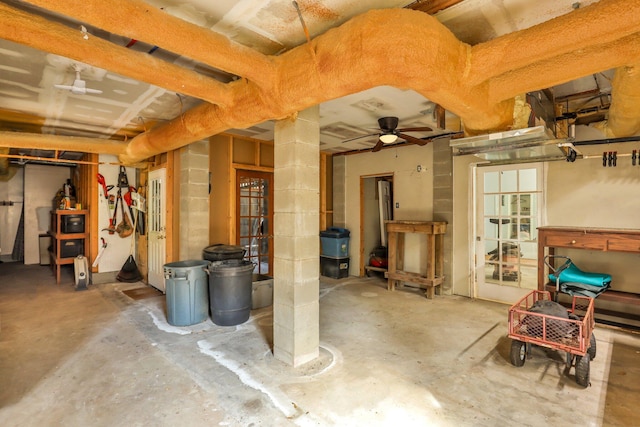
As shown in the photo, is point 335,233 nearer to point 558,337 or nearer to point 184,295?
point 184,295

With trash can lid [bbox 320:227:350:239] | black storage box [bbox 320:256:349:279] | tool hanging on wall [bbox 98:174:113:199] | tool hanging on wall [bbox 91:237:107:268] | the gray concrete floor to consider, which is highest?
tool hanging on wall [bbox 98:174:113:199]


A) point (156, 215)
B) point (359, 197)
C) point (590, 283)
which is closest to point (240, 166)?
point (156, 215)

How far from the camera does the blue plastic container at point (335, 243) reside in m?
6.12

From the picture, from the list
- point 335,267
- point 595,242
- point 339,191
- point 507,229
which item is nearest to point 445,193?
point 507,229

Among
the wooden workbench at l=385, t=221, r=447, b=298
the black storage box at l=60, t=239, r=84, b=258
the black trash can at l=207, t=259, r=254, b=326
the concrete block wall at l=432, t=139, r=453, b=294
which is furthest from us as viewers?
the black storage box at l=60, t=239, r=84, b=258

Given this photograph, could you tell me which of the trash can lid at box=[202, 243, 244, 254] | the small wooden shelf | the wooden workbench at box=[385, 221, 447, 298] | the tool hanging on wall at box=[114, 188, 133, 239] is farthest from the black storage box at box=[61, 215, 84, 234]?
the wooden workbench at box=[385, 221, 447, 298]

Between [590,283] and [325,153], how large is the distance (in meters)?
4.68

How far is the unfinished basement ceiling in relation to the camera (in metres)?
1.90

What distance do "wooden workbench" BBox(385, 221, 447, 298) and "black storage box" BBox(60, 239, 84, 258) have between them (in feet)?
18.2

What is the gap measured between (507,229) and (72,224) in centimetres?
721

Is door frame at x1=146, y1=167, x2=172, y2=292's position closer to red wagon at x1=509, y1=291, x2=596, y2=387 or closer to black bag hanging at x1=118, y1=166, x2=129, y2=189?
black bag hanging at x1=118, y1=166, x2=129, y2=189

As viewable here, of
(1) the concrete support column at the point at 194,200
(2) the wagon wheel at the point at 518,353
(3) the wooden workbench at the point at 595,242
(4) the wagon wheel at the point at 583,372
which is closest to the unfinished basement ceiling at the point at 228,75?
(1) the concrete support column at the point at 194,200

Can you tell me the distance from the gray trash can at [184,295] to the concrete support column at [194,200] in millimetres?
743

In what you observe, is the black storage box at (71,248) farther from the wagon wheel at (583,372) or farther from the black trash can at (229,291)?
the wagon wheel at (583,372)
